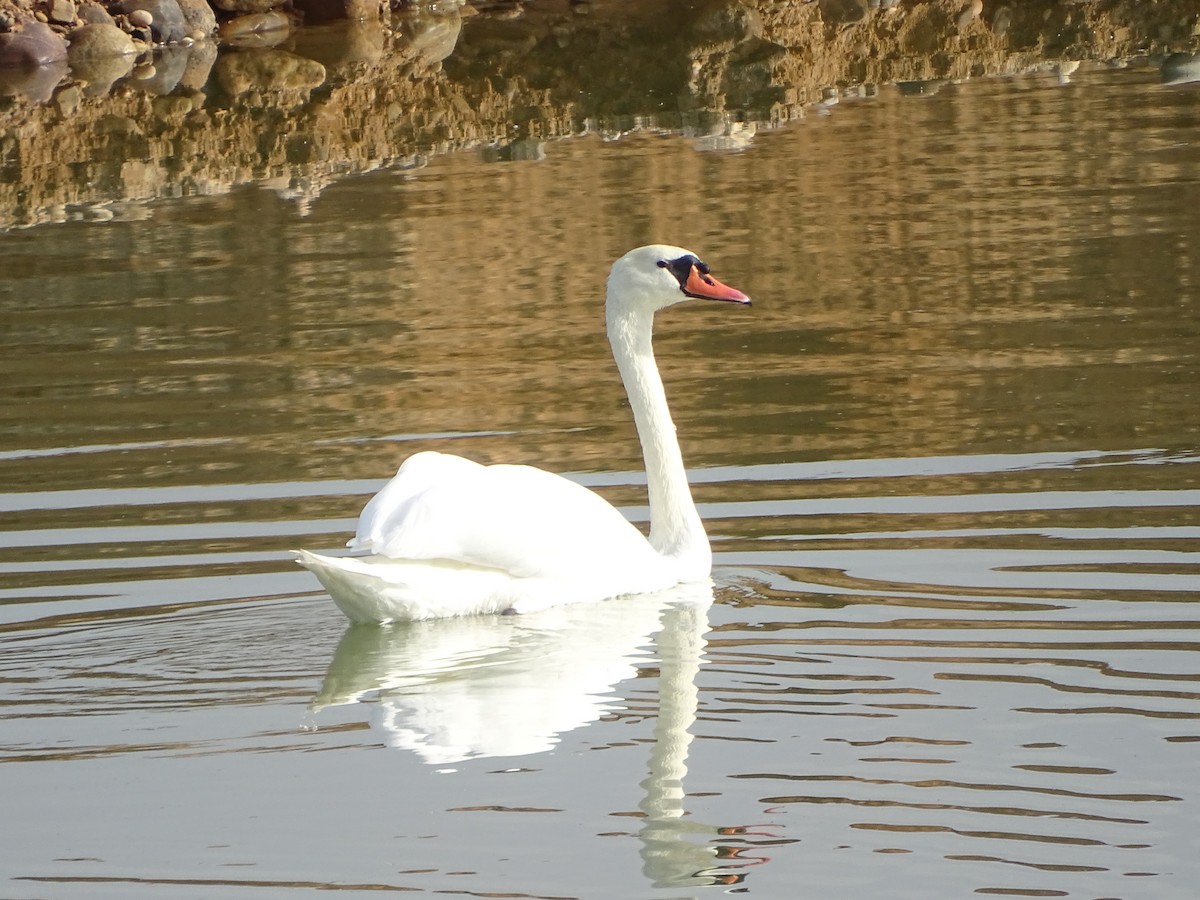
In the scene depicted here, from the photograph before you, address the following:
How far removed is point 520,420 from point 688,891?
5.66 metres

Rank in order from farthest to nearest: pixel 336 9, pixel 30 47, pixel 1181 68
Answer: pixel 336 9
pixel 30 47
pixel 1181 68

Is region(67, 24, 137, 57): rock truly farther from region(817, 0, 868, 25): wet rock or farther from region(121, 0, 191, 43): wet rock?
region(817, 0, 868, 25): wet rock

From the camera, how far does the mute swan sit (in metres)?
6.95

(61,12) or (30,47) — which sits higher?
(61,12)

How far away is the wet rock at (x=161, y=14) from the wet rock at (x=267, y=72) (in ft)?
5.60

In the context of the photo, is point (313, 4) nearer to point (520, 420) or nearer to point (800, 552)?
point (520, 420)

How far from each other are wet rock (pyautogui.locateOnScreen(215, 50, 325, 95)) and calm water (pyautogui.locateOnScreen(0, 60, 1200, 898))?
370 inches

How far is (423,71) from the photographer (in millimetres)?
25922

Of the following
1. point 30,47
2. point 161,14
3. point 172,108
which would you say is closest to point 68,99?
point 172,108

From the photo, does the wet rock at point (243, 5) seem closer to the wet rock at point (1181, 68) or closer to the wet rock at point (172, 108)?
the wet rock at point (172, 108)

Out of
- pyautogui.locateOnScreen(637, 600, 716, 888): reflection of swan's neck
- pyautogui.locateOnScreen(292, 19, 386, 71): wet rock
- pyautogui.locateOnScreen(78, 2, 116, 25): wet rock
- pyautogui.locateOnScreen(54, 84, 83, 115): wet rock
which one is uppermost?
pyautogui.locateOnScreen(78, 2, 116, 25): wet rock

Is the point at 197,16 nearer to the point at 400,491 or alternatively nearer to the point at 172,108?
the point at 172,108

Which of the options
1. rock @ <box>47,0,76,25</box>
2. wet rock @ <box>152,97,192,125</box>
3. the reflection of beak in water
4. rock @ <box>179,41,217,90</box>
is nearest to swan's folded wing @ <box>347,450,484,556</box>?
the reflection of beak in water

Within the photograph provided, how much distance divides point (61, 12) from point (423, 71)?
6225 mm
